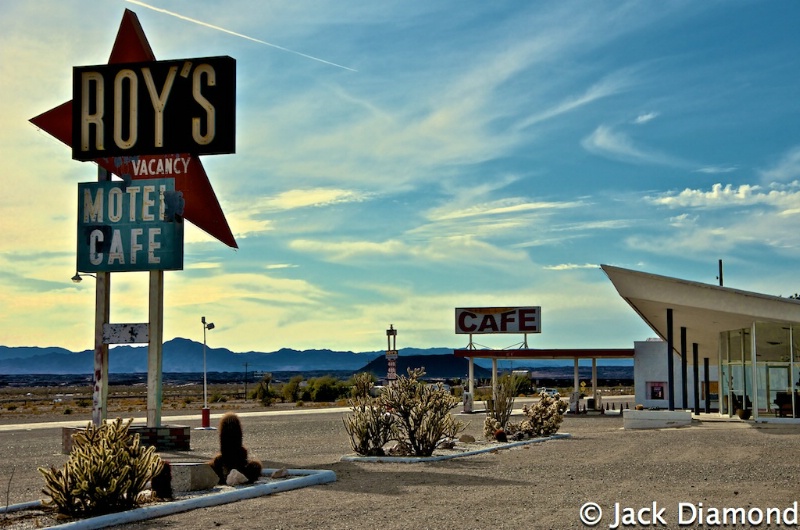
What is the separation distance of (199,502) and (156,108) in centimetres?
1221

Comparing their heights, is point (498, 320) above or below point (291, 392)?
above

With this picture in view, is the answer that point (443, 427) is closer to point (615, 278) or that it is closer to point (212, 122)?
point (212, 122)

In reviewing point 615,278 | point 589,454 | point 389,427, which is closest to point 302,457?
point 389,427

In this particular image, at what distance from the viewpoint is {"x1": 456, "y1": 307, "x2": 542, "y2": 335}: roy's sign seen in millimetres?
65188

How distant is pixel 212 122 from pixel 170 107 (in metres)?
1.13

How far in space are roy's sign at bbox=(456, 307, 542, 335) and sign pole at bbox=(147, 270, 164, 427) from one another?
41.4m

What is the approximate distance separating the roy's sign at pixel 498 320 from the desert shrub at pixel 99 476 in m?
51.6

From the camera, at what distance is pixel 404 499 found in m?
15.3

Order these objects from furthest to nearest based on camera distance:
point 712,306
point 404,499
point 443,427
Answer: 1. point 712,306
2. point 443,427
3. point 404,499

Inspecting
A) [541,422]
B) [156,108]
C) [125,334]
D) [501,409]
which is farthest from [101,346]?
[541,422]

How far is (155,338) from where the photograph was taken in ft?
82.7

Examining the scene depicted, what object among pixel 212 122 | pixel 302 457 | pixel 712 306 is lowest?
pixel 302 457

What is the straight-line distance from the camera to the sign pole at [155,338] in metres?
25.1

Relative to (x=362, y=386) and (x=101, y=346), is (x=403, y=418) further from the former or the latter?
(x=101, y=346)
